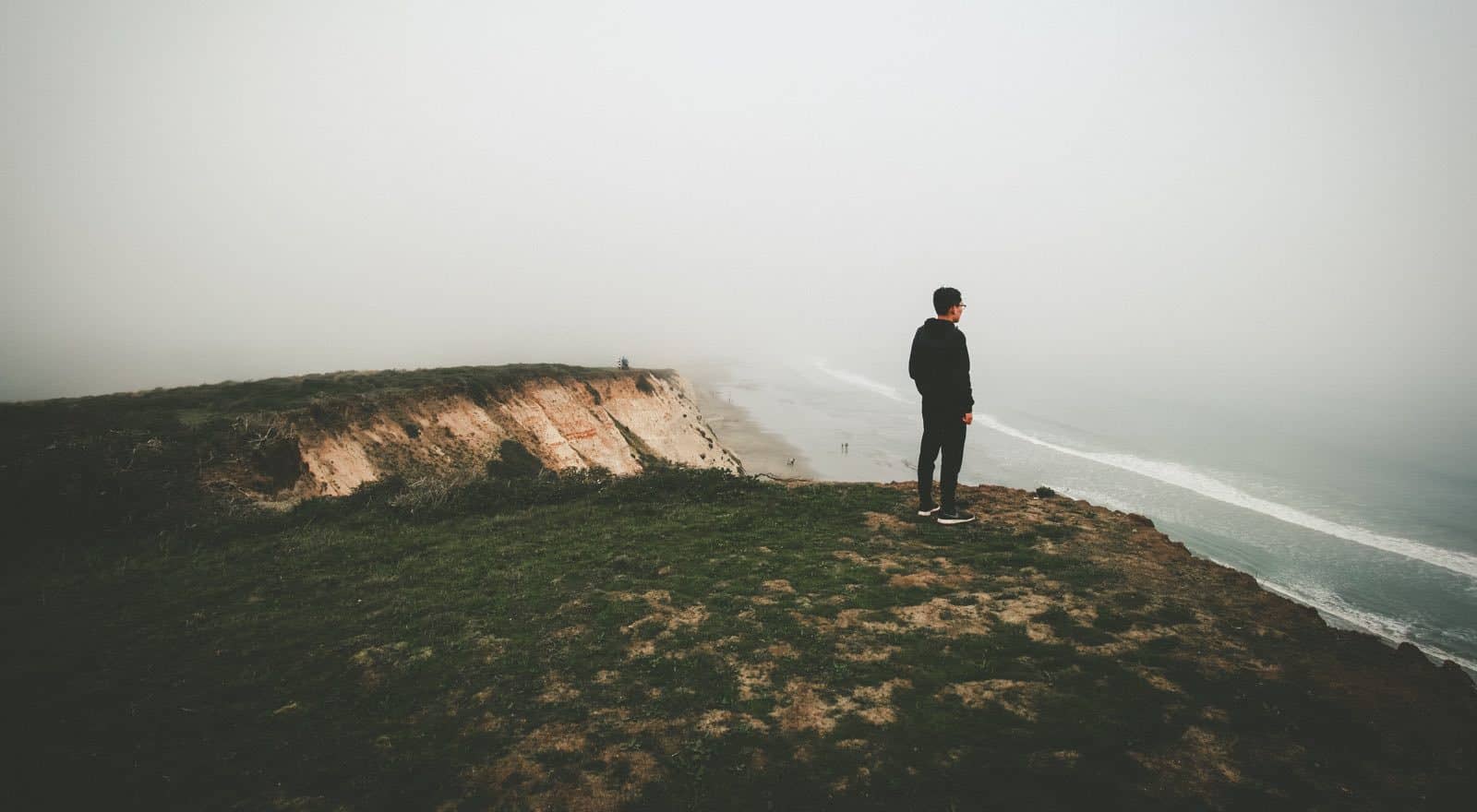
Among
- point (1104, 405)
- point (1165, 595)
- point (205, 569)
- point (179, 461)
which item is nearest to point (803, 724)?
point (1165, 595)

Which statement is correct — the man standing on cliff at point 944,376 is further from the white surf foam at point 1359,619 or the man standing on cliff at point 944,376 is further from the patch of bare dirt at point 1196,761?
the white surf foam at point 1359,619

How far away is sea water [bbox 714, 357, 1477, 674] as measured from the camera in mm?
24719

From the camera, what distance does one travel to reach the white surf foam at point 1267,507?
93.0ft

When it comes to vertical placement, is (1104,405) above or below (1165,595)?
above

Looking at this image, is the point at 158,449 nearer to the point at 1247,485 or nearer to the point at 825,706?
the point at 825,706

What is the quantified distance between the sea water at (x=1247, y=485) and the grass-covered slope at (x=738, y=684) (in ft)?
83.5

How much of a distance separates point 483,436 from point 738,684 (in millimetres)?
26885

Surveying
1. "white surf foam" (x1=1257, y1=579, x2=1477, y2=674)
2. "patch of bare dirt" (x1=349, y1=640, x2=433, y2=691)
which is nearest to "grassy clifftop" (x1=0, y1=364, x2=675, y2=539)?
"patch of bare dirt" (x1=349, y1=640, x2=433, y2=691)

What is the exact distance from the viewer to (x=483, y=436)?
28859 millimetres

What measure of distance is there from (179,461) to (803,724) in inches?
773

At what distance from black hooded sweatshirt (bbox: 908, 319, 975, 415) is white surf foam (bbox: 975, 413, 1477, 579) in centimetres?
3675

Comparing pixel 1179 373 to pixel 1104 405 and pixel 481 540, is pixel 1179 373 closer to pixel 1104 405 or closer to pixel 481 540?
pixel 1104 405

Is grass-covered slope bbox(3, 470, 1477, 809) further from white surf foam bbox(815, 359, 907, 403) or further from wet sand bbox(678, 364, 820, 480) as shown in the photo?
white surf foam bbox(815, 359, 907, 403)

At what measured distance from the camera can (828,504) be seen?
37.4 ft
